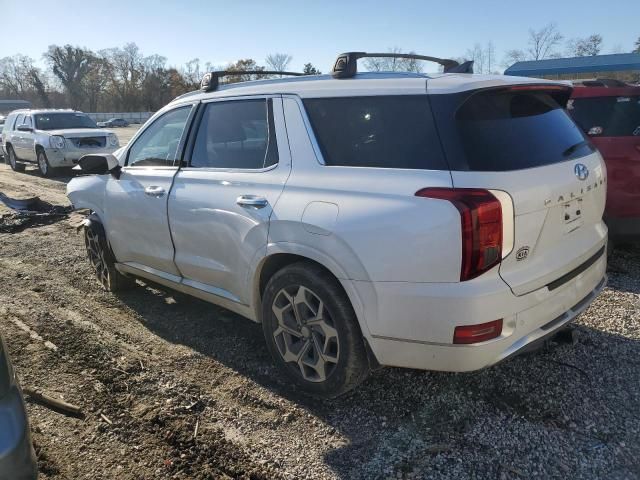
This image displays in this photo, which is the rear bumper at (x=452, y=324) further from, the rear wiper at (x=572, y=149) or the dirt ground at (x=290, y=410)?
the rear wiper at (x=572, y=149)

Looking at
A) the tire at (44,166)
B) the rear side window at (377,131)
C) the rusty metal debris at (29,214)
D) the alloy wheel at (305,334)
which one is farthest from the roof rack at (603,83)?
the tire at (44,166)

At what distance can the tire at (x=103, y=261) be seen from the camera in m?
4.74

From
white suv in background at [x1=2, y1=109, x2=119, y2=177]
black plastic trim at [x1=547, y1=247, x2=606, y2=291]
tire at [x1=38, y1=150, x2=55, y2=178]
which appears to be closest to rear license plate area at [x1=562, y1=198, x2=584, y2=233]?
black plastic trim at [x1=547, y1=247, x2=606, y2=291]

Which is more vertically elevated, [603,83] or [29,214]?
[603,83]

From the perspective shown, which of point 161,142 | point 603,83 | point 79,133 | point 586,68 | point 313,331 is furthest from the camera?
point 586,68

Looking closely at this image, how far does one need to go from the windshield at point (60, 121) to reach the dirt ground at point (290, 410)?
11.9 meters

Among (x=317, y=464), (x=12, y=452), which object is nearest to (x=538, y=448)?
(x=317, y=464)

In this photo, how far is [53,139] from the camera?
44.2 feet

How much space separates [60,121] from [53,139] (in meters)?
1.59

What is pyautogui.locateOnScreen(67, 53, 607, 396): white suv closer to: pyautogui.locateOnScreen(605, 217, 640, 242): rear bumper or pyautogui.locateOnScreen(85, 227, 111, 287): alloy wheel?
pyautogui.locateOnScreen(85, 227, 111, 287): alloy wheel

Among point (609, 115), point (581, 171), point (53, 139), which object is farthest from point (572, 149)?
point (53, 139)

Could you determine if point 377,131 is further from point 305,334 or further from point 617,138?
point 617,138

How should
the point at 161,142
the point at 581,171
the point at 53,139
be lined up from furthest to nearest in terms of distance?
the point at 53,139
the point at 161,142
the point at 581,171

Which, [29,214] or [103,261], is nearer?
[103,261]
